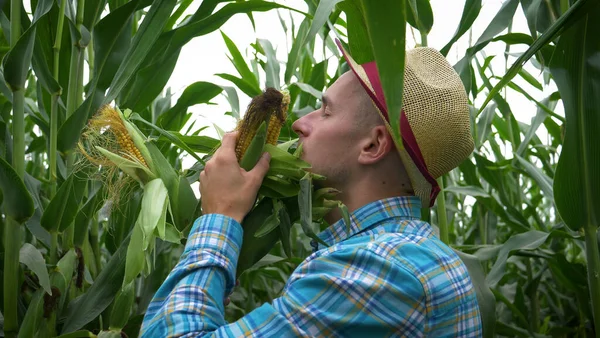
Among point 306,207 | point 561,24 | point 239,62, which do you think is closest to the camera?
point 561,24

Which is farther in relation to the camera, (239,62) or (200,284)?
(239,62)

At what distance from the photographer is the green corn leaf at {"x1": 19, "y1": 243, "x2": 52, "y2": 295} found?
1420mm

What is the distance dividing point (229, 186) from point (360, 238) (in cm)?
26

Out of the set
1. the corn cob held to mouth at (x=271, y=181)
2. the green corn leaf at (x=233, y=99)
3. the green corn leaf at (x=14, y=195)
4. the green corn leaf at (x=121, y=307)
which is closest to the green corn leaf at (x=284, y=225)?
the corn cob held to mouth at (x=271, y=181)

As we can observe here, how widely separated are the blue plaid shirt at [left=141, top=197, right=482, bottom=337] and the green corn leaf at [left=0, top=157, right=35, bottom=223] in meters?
0.40

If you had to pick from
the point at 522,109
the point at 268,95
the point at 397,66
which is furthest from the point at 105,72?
the point at 522,109

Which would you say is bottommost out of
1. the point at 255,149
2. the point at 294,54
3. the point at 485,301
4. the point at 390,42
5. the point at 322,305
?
the point at 485,301

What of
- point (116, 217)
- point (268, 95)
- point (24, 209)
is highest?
point (268, 95)

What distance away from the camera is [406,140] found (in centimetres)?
135

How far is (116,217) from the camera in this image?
1733 mm

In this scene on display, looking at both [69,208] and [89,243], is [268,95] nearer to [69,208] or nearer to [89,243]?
[69,208]

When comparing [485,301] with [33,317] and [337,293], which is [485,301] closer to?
[337,293]

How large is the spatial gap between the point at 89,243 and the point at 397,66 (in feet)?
4.52

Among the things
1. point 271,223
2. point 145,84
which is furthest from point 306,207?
point 145,84
